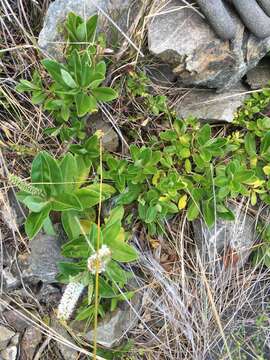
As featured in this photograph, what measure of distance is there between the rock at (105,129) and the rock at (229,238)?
2.01ft

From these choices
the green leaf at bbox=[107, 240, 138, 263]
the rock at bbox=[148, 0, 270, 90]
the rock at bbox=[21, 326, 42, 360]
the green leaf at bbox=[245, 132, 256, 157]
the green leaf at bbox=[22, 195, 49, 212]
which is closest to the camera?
the green leaf at bbox=[22, 195, 49, 212]

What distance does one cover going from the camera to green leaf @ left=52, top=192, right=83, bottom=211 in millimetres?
2027

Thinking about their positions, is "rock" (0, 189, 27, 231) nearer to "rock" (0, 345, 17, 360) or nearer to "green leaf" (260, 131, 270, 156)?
"rock" (0, 345, 17, 360)

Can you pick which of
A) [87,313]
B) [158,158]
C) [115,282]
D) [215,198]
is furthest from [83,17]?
[87,313]

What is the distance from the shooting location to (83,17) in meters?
2.27

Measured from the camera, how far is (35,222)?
6.72 ft

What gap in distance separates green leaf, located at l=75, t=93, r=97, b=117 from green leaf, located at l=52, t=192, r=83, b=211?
1.32 feet

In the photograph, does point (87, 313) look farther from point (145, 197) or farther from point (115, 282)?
point (145, 197)

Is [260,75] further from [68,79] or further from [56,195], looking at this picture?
→ [56,195]

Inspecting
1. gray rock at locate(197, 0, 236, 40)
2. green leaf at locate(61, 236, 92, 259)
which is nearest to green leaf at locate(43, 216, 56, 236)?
green leaf at locate(61, 236, 92, 259)

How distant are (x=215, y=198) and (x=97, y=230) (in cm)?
63

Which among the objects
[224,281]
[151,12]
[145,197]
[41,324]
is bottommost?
[224,281]

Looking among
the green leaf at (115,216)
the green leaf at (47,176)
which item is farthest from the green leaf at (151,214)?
the green leaf at (47,176)

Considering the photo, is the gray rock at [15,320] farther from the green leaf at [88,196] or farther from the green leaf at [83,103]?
the green leaf at [83,103]
